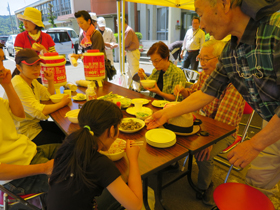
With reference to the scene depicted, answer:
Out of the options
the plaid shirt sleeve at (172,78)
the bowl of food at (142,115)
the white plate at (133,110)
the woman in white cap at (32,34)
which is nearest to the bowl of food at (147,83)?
the plaid shirt sleeve at (172,78)

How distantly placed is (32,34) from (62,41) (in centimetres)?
812

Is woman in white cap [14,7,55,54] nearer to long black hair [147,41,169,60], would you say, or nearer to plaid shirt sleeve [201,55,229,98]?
long black hair [147,41,169,60]

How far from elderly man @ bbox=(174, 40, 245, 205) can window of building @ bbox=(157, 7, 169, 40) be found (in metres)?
12.4

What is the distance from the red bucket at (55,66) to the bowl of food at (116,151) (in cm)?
164

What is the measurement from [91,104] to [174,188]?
1731 millimetres

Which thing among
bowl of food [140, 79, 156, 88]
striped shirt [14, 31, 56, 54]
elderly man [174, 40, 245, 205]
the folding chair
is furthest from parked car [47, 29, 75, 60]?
the folding chair

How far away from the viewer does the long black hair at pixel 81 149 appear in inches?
38.2

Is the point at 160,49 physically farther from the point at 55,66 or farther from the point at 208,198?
the point at 208,198

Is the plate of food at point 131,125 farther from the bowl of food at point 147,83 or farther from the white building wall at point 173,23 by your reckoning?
the white building wall at point 173,23

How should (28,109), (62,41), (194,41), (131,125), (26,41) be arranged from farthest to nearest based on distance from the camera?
(62,41) < (194,41) < (26,41) < (28,109) < (131,125)

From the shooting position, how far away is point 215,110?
6.64ft

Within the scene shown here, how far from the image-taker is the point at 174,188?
2283mm

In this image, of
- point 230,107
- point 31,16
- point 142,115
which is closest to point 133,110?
point 142,115

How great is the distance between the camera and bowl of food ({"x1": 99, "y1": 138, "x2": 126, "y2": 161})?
3.75 ft
